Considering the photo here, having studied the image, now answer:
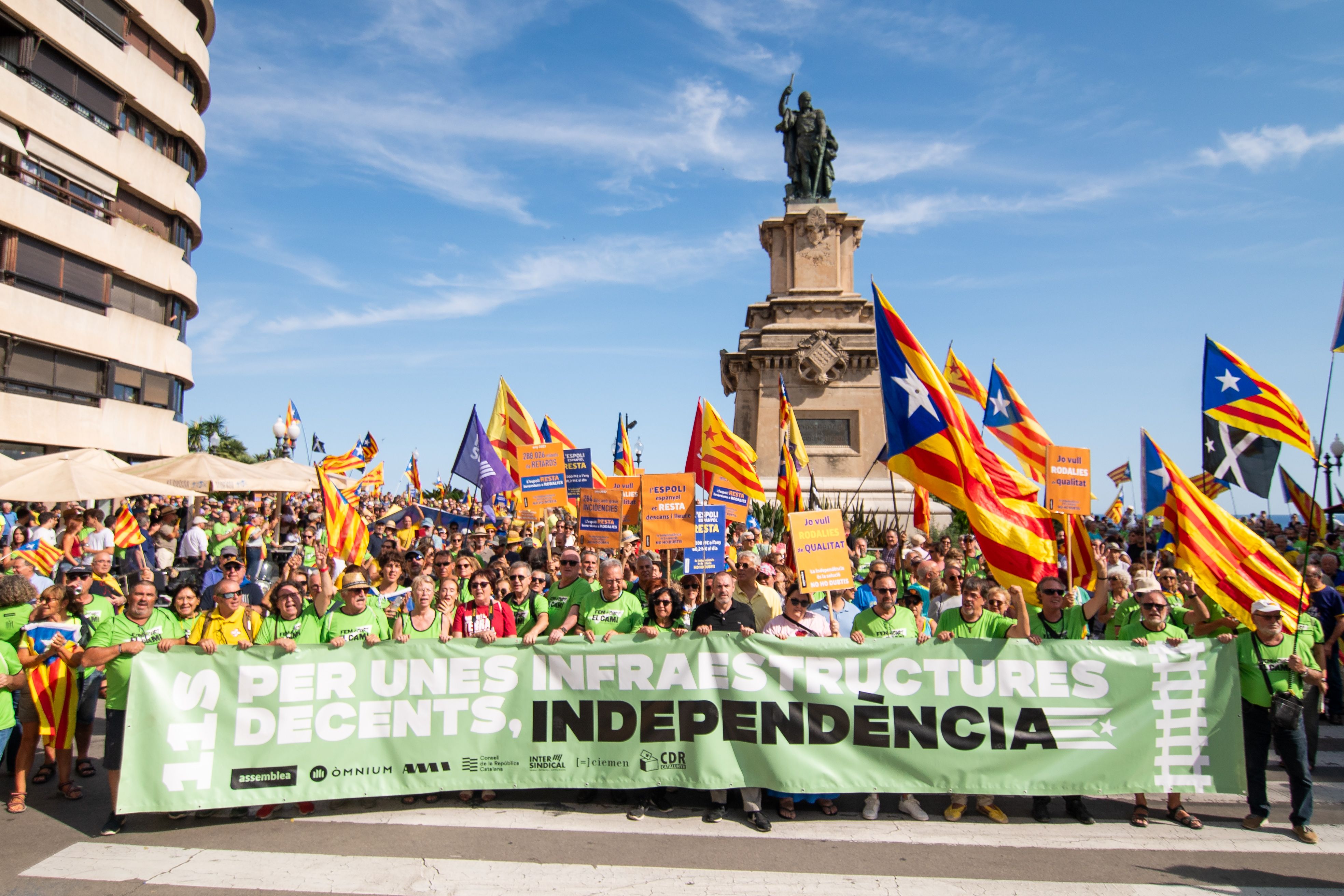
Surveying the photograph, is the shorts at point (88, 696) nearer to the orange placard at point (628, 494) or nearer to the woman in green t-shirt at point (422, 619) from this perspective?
the woman in green t-shirt at point (422, 619)

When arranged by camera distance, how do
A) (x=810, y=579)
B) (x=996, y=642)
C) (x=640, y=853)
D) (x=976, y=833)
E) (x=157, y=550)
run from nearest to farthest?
(x=640, y=853) < (x=976, y=833) < (x=996, y=642) < (x=810, y=579) < (x=157, y=550)

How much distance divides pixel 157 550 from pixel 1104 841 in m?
14.2

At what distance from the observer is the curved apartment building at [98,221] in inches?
884

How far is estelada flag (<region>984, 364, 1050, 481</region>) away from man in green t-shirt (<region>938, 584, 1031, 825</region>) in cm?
477

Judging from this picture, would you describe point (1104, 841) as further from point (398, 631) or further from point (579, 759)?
point (398, 631)

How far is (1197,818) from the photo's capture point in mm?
5973

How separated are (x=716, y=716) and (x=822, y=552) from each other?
221cm

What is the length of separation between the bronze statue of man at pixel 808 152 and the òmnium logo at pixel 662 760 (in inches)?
882

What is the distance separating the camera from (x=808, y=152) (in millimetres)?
26172

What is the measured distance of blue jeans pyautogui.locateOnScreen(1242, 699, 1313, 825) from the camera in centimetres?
562

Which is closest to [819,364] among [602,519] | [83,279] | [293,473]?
[293,473]

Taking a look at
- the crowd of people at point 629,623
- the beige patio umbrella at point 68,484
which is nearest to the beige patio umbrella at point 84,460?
the beige patio umbrella at point 68,484

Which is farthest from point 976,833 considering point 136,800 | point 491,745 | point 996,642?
point 136,800

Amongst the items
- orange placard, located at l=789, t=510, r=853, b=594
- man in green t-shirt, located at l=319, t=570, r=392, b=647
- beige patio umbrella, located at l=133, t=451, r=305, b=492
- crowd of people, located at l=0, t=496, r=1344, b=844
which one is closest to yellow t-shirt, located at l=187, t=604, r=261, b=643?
crowd of people, located at l=0, t=496, r=1344, b=844
